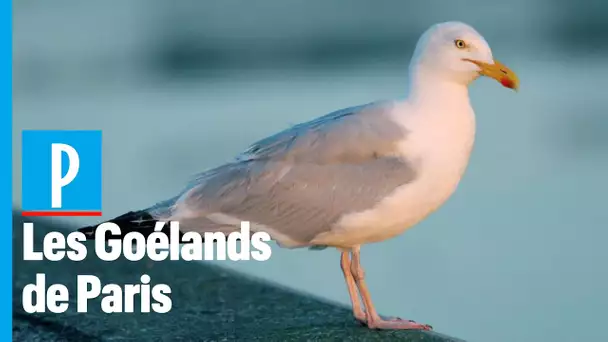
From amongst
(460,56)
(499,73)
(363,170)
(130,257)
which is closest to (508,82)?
(499,73)

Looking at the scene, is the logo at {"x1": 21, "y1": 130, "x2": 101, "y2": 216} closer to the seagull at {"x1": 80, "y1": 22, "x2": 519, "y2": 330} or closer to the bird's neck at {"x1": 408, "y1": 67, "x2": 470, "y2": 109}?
the seagull at {"x1": 80, "y1": 22, "x2": 519, "y2": 330}

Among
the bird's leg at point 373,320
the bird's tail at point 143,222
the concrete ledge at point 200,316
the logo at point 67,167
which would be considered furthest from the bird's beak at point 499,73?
the logo at point 67,167

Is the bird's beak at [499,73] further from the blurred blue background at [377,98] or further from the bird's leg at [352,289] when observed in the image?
the blurred blue background at [377,98]

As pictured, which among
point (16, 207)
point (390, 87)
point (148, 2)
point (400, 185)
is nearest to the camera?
point (400, 185)

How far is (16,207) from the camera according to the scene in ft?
21.5

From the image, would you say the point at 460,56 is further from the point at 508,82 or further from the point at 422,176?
the point at 422,176

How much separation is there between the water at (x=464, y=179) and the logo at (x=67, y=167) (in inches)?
45.3

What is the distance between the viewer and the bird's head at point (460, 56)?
3914 millimetres

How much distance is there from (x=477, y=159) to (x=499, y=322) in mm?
2262

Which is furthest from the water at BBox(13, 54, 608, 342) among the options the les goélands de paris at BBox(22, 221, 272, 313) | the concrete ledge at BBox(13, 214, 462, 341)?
the les goélands de paris at BBox(22, 221, 272, 313)

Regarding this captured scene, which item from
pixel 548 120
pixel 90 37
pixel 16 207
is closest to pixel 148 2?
pixel 90 37

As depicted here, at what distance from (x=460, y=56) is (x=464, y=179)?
129 inches

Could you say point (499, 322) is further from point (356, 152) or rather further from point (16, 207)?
point (16, 207)

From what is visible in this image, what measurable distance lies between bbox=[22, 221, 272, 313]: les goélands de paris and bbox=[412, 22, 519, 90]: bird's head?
0.74 metres
